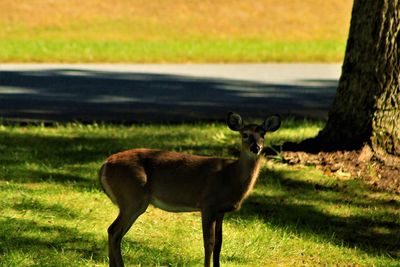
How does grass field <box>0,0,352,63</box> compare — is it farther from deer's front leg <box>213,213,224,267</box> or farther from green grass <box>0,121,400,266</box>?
deer's front leg <box>213,213,224,267</box>

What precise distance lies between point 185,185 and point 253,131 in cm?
61

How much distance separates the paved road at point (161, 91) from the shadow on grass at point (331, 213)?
459 centimetres

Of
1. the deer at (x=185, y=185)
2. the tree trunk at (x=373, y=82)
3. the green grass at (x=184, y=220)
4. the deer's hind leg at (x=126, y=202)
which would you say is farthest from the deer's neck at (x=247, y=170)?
the tree trunk at (x=373, y=82)

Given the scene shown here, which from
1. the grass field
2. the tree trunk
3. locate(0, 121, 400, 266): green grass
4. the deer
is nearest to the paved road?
the grass field

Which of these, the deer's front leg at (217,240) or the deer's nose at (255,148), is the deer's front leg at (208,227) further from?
the deer's nose at (255,148)

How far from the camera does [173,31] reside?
26.8 metres

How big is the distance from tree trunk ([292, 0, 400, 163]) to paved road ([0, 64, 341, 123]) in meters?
3.88

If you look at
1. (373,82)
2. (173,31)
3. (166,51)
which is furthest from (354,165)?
(173,31)

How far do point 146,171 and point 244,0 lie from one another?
2501 cm

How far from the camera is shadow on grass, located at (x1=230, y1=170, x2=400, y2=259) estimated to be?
7.75 m

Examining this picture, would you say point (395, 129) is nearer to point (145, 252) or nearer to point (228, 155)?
point (228, 155)

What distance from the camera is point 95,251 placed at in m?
6.98

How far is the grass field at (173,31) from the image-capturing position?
22500mm

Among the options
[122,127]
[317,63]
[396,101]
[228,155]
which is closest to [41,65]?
[317,63]
